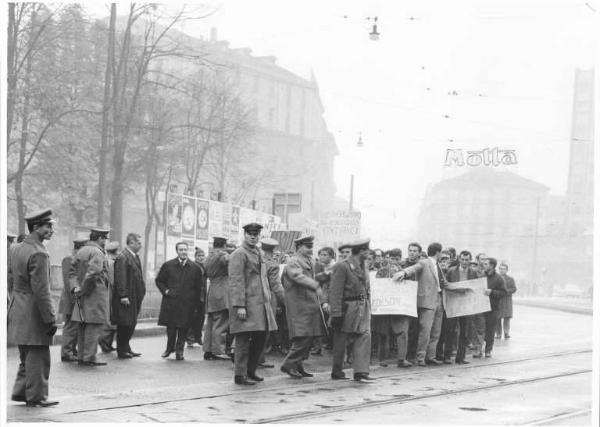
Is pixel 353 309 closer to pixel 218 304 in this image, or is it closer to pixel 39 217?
pixel 218 304

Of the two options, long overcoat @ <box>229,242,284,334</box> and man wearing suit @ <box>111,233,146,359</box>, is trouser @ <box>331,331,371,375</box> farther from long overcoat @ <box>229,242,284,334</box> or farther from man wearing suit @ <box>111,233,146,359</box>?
man wearing suit @ <box>111,233,146,359</box>

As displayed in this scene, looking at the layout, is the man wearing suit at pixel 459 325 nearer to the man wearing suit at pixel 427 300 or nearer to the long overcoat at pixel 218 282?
the man wearing suit at pixel 427 300

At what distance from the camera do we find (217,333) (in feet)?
47.1

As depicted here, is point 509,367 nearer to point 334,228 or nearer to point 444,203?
point 334,228

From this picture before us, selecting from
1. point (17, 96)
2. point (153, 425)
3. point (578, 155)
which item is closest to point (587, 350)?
point (153, 425)

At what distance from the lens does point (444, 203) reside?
99.0m

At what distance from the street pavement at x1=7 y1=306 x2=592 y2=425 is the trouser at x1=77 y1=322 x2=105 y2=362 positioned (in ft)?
0.78

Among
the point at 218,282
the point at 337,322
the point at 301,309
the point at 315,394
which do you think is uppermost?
the point at 218,282

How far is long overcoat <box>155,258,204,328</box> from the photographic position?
46.3 feet

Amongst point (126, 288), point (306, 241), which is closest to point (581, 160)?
point (126, 288)

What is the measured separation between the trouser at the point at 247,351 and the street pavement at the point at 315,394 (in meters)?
0.24

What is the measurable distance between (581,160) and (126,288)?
94.2m

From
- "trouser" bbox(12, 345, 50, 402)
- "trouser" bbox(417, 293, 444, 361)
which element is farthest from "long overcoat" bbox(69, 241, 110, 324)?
"trouser" bbox(417, 293, 444, 361)

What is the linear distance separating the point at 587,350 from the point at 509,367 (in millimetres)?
3896
